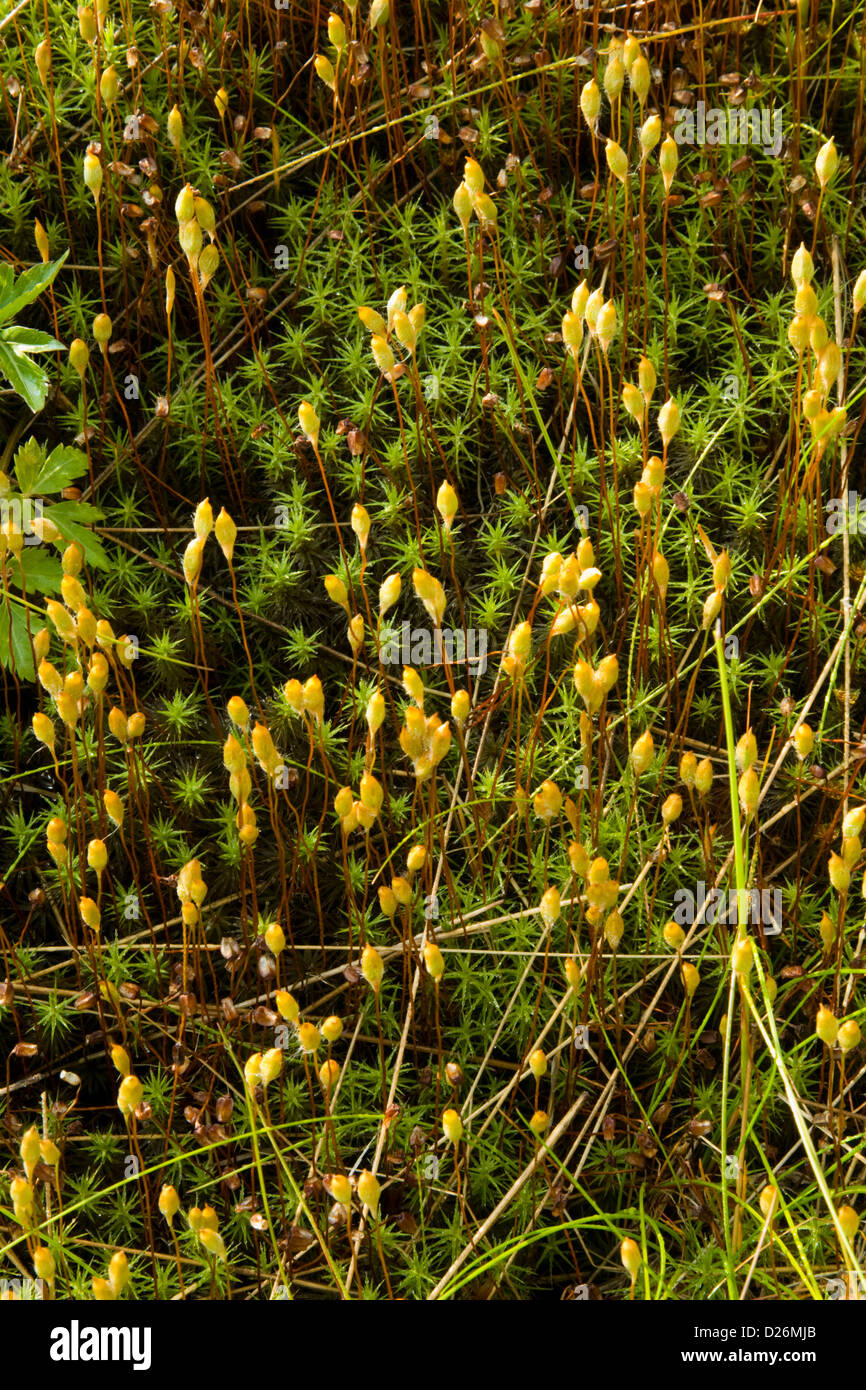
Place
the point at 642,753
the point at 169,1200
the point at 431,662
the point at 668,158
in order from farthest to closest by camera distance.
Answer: the point at 431,662 → the point at 668,158 → the point at 642,753 → the point at 169,1200

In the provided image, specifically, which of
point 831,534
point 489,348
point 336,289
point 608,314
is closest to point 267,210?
point 336,289

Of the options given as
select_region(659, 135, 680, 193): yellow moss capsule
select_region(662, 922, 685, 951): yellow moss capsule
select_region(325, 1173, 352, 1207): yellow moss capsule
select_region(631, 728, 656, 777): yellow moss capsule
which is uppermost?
select_region(659, 135, 680, 193): yellow moss capsule

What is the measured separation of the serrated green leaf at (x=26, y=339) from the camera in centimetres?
215

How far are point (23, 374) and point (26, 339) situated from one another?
2.9 inches

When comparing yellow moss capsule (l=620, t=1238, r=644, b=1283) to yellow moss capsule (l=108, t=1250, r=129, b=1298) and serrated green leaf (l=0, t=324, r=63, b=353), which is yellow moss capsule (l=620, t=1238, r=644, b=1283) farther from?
serrated green leaf (l=0, t=324, r=63, b=353)

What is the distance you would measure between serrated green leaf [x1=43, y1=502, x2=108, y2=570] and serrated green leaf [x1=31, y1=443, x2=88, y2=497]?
0.04ft

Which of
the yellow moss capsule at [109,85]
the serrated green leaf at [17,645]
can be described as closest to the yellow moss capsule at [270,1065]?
the serrated green leaf at [17,645]

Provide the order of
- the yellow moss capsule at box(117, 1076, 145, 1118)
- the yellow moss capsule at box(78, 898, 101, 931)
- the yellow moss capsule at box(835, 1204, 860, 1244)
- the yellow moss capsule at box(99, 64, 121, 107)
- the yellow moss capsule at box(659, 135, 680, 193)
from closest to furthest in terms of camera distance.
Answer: the yellow moss capsule at box(835, 1204, 860, 1244)
the yellow moss capsule at box(117, 1076, 145, 1118)
the yellow moss capsule at box(78, 898, 101, 931)
the yellow moss capsule at box(659, 135, 680, 193)
the yellow moss capsule at box(99, 64, 121, 107)

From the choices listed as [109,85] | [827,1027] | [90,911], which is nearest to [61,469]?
[109,85]

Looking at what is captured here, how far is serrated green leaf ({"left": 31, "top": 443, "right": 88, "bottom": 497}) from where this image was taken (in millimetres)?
2299

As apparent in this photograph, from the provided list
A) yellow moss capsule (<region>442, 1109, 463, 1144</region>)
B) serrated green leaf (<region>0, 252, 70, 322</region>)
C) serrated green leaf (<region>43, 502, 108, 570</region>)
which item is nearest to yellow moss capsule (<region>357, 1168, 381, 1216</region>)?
yellow moss capsule (<region>442, 1109, 463, 1144</region>)

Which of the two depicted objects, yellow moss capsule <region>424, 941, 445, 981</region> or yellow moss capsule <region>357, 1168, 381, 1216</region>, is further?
yellow moss capsule <region>424, 941, 445, 981</region>

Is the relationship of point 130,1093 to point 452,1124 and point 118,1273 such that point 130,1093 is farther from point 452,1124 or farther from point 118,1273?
point 452,1124

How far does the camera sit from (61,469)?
2311 millimetres
